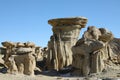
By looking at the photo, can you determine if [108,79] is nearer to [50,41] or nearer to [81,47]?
[81,47]

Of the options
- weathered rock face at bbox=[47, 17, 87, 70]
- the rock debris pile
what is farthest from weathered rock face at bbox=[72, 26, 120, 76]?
weathered rock face at bbox=[47, 17, 87, 70]

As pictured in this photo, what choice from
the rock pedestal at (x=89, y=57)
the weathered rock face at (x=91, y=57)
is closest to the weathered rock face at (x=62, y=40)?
the weathered rock face at (x=91, y=57)

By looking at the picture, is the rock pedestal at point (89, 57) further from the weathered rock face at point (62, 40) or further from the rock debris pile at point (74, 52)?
the weathered rock face at point (62, 40)

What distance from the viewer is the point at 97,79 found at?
26047 millimetres

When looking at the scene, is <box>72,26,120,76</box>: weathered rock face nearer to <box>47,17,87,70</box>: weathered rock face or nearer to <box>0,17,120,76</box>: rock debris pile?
<box>0,17,120,76</box>: rock debris pile

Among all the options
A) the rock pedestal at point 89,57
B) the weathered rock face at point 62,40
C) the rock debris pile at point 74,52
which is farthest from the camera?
the weathered rock face at point 62,40

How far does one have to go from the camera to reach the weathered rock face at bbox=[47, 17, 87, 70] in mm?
39775

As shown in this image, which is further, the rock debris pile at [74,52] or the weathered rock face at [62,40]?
the weathered rock face at [62,40]

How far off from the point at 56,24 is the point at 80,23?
2.89m

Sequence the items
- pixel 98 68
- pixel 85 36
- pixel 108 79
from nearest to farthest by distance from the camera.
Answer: pixel 108 79 < pixel 98 68 < pixel 85 36

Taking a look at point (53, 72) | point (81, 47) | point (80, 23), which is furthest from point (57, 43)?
point (81, 47)

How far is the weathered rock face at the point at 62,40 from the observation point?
3978cm

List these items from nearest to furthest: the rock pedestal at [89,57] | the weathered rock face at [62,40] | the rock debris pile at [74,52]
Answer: the rock debris pile at [74,52]
the rock pedestal at [89,57]
the weathered rock face at [62,40]

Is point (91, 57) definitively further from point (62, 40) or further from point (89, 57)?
point (62, 40)
